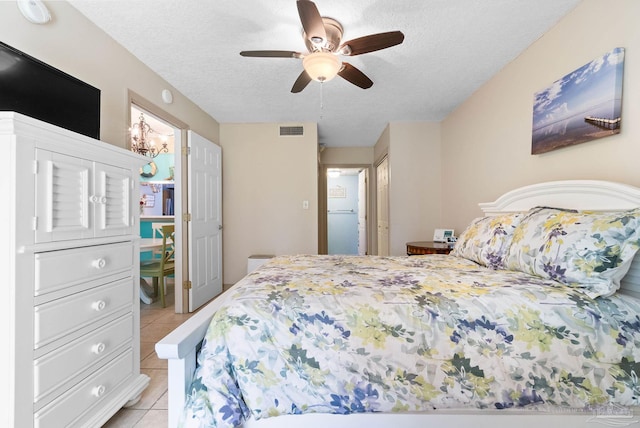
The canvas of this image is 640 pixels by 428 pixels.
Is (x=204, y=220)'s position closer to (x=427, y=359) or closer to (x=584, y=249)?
(x=427, y=359)

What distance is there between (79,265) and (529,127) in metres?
3.05

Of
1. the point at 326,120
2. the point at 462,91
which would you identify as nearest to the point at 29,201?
the point at 326,120

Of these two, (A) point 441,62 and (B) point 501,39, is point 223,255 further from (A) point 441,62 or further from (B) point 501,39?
(B) point 501,39

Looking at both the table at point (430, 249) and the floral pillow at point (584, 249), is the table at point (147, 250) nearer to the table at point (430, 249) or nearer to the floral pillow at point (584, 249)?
the table at point (430, 249)

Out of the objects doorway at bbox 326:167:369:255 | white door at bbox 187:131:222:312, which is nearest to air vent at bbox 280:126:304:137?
white door at bbox 187:131:222:312

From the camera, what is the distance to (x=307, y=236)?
3.82 m

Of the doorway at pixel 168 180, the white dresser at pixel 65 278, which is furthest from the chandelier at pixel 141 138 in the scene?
the white dresser at pixel 65 278

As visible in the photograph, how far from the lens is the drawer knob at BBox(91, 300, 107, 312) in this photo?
130 cm

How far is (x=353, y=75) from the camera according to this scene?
6.61ft

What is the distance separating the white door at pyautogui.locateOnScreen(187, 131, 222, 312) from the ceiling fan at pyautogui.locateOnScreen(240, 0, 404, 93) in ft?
5.80

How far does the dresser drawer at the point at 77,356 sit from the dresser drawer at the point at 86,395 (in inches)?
2.3

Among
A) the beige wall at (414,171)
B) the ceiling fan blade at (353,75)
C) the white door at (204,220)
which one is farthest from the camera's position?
the beige wall at (414,171)

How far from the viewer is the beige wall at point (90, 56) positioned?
55.4 inches

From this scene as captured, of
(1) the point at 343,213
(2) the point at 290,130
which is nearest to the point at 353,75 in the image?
(2) the point at 290,130
